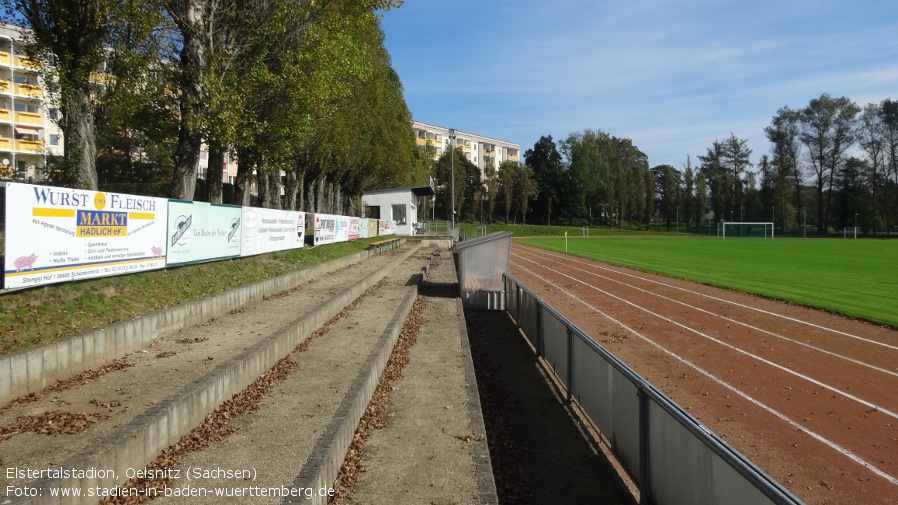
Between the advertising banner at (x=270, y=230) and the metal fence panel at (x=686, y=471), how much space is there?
514 inches

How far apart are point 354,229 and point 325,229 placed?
698 cm

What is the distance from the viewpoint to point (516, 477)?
615cm

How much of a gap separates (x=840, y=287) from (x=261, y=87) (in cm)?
2039

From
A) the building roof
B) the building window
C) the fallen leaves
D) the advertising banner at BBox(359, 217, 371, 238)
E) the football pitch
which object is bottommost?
the football pitch

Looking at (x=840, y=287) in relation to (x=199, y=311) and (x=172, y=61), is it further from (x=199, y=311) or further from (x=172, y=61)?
(x=172, y=61)

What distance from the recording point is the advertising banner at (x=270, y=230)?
631 inches

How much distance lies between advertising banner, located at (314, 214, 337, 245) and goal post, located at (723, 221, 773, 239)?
228ft

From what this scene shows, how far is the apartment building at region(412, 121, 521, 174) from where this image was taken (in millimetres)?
118963

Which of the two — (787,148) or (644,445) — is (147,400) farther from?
(787,148)

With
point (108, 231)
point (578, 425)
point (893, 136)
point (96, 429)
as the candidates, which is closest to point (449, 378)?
point (578, 425)

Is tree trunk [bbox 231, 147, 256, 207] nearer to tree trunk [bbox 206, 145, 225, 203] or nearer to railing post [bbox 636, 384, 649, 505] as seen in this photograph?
tree trunk [bbox 206, 145, 225, 203]

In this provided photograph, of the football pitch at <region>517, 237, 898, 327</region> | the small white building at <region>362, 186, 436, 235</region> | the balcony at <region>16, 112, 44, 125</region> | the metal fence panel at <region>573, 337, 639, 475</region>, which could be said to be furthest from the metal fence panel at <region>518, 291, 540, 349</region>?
the balcony at <region>16, 112, 44, 125</region>

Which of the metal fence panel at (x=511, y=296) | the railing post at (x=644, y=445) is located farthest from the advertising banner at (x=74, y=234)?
the metal fence panel at (x=511, y=296)

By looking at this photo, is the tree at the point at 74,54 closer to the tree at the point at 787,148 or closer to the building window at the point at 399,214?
the building window at the point at 399,214
